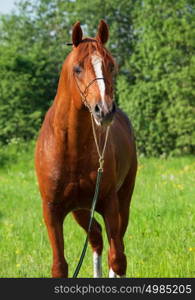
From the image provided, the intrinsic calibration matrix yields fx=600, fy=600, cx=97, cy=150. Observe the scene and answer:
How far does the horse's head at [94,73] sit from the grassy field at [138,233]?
7.77 feet

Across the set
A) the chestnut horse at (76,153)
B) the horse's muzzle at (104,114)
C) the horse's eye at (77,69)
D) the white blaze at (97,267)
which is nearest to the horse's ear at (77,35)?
the chestnut horse at (76,153)

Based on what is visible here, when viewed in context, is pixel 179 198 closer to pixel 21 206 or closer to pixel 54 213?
pixel 21 206

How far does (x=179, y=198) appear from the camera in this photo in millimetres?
9766

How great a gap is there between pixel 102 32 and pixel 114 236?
5.49 feet

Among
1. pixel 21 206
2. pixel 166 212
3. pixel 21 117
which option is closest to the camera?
pixel 166 212

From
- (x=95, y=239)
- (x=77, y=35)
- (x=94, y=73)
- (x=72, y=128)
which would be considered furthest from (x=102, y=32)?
(x=95, y=239)

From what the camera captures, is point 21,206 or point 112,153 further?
point 21,206

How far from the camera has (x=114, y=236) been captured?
496cm

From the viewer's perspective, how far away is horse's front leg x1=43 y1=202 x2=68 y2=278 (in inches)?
190

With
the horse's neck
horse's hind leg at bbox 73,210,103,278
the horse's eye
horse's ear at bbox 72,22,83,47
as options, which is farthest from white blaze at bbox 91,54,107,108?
horse's hind leg at bbox 73,210,103,278

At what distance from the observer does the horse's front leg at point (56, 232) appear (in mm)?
4816

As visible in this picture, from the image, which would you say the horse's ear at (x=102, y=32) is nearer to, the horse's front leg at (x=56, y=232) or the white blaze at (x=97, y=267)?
the horse's front leg at (x=56, y=232)

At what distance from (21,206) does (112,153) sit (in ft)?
18.8

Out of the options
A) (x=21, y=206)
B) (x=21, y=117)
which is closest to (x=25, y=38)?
(x=21, y=117)
